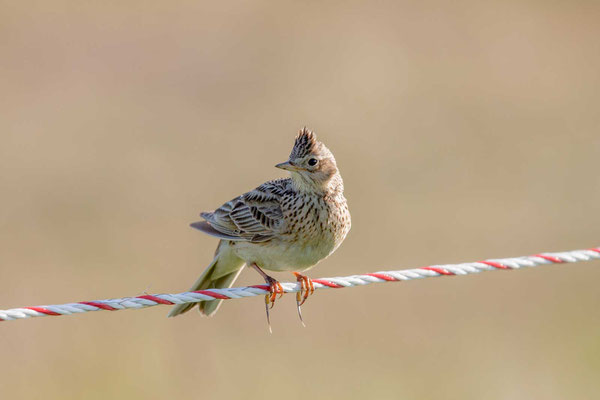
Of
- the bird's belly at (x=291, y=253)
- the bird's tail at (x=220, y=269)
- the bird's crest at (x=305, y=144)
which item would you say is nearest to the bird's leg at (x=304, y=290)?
the bird's belly at (x=291, y=253)

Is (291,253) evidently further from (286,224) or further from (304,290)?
(304,290)

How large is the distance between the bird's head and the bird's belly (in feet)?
1.82

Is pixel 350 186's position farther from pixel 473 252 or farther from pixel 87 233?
pixel 87 233

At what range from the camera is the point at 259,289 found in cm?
611

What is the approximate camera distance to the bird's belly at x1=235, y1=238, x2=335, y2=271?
752 cm

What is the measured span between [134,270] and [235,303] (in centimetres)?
156

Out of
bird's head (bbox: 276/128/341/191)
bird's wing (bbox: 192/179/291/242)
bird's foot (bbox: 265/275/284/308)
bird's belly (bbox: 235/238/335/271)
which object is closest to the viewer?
bird's foot (bbox: 265/275/284/308)

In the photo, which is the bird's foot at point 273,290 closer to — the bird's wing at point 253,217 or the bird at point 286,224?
the bird at point 286,224

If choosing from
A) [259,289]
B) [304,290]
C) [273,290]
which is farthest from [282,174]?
[259,289]

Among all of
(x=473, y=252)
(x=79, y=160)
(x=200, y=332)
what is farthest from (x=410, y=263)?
(x=79, y=160)

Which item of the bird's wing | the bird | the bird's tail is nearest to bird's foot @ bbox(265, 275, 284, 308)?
the bird

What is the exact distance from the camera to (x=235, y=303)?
12656 millimetres

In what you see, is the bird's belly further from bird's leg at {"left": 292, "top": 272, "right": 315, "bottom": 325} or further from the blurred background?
the blurred background

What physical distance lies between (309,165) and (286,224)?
56 centimetres
